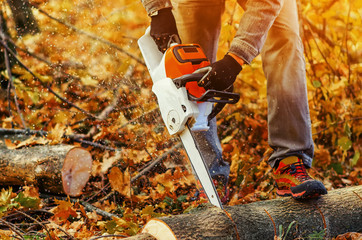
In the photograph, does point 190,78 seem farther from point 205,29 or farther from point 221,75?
point 205,29

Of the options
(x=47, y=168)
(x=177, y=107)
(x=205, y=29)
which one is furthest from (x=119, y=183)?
(x=205, y=29)

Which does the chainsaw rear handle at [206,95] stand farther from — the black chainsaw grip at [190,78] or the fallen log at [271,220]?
the fallen log at [271,220]

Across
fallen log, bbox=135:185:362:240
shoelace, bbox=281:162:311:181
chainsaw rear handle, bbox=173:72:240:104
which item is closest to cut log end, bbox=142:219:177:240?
fallen log, bbox=135:185:362:240

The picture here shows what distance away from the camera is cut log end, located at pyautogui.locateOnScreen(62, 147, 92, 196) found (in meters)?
3.01

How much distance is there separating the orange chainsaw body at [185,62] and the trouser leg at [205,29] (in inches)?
19.5

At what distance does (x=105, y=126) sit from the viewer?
392 centimetres

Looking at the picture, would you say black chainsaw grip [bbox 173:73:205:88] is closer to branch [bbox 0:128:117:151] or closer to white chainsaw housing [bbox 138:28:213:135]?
white chainsaw housing [bbox 138:28:213:135]

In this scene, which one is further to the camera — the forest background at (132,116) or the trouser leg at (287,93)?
the forest background at (132,116)

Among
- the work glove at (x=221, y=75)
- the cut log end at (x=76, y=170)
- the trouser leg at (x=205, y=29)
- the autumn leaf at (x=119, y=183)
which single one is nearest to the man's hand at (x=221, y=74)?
the work glove at (x=221, y=75)

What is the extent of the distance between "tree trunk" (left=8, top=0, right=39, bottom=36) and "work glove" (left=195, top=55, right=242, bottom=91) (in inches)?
160

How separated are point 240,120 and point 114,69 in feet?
6.95

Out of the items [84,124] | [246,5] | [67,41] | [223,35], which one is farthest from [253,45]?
[67,41]

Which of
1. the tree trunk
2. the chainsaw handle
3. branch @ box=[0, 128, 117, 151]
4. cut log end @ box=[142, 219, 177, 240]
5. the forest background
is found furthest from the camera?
the tree trunk

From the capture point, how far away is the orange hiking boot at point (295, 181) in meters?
2.09
